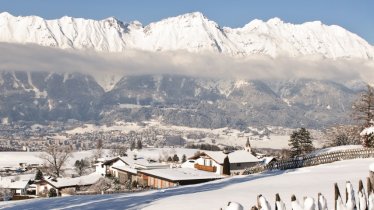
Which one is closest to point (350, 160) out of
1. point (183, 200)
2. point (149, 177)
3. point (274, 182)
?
point (274, 182)

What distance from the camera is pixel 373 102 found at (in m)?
61.8

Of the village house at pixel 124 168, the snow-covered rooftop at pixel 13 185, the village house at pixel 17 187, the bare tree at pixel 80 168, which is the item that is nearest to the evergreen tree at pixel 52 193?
Answer: the village house at pixel 124 168

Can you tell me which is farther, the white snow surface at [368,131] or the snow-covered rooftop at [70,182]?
the snow-covered rooftop at [70,182]

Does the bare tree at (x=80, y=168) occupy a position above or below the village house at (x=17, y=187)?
above

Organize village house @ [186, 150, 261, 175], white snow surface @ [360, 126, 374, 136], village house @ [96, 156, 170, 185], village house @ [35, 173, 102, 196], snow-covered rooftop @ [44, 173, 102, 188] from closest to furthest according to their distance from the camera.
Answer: white snow surface @ [360, 126, 374, 136] < village house @ [35, 173, 102, 196] < snow-covered rooftop @ [44, 173, 102, 188] < village house @ [96, 156, 170, 185] < village house @ [186, 150, 261, 175]

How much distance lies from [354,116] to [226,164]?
34431 millimetres

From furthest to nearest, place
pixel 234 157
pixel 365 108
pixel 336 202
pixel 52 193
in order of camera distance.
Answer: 1. pixel 234 157
2. pixel 52 193
3. pixel 365 108
4. pixel 336 202

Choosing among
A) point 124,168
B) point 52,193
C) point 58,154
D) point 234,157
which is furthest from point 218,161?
point 58,154

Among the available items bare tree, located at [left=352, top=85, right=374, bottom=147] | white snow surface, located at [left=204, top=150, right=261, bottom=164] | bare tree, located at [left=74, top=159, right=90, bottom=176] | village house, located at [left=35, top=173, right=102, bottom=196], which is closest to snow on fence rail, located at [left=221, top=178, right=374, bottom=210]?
bare tree, located at [left=352, top=85, right=374, bottom=147]

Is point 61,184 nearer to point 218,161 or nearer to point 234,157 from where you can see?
point 218,161

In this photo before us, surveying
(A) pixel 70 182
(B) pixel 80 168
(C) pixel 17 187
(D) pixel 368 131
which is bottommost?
(C) pixel 17 187

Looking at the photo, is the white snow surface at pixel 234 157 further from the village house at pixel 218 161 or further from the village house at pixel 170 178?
the village house at pixel 170 178

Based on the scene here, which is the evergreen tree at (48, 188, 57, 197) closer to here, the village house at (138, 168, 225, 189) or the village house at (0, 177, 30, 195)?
the village house at (138, 168, 225, 189)

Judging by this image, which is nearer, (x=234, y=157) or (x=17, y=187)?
(x=234, y=157)
